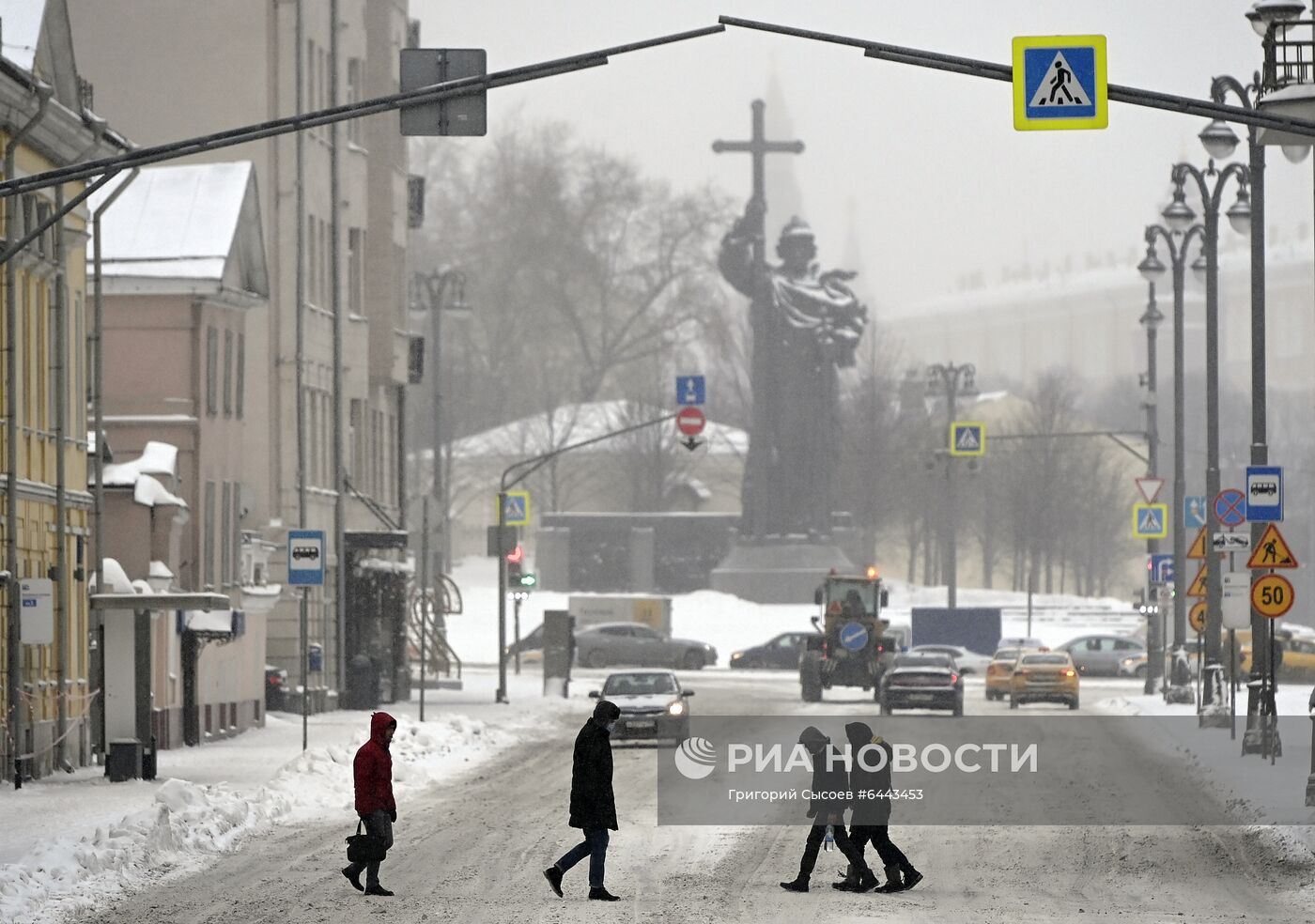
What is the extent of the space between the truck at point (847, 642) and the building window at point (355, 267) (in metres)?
11.9

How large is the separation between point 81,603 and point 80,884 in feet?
52.6

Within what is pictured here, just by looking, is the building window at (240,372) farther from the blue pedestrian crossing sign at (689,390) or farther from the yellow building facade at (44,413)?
the blue pedestrian crossing sign at (689,390)

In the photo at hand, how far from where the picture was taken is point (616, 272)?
117 m

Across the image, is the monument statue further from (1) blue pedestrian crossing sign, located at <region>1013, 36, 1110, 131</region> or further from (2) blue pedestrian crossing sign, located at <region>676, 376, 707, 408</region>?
(1) blue pedestrian crossing sign, located at <region>1013, 36, 1110, 131</region>

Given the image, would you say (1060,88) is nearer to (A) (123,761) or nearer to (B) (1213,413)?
(A) (123,761)

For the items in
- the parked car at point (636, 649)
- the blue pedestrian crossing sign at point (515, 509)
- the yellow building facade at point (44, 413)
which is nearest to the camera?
the yellow building facade at point (44, 413)

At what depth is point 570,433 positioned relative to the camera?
115 meters

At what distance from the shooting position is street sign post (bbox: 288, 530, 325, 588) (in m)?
32.7

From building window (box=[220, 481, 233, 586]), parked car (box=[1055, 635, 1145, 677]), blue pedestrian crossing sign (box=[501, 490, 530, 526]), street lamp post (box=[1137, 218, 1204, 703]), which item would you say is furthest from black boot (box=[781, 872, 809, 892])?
parked car (box=[1055, 635, 1145, 677])

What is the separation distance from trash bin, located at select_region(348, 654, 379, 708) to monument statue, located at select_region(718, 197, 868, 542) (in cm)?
4356

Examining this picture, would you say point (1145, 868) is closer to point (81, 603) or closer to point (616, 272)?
point (81, 603)

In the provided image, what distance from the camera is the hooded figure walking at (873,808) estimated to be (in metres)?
19.2

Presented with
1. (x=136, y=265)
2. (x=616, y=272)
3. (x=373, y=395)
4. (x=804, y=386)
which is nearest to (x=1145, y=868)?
(x=136, y=265)

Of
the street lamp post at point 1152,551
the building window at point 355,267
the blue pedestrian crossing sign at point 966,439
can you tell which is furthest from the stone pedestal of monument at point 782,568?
the building window at point 355,267
